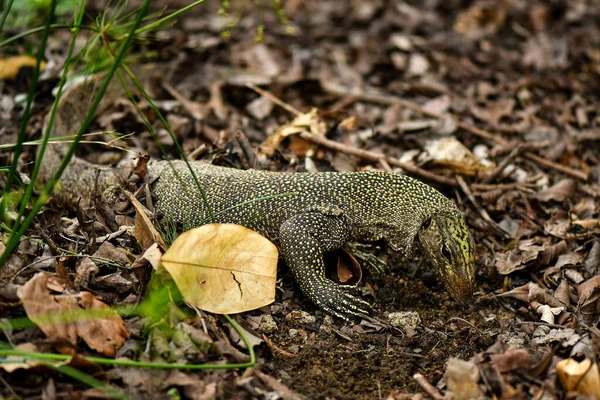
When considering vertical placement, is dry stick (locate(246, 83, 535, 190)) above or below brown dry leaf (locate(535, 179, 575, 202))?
above

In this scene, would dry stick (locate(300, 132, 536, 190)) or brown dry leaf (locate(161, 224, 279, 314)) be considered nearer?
brown dry leaf (locate(161, 224, 279, 314))

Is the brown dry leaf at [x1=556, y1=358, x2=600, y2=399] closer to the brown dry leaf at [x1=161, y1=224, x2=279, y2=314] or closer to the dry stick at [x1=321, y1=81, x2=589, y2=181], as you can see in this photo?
the brown dry leaf at [x1=161, y1=224, x2=279, y2=314]

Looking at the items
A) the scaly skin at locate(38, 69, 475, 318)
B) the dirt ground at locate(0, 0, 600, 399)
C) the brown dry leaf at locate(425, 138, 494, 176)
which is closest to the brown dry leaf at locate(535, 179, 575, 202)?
the dirt ground at locate(0, 0, 600, 399)

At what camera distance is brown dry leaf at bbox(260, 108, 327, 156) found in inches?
297

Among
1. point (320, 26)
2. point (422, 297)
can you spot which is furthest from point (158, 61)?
point (422, 297)

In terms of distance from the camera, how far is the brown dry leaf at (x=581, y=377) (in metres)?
4.13

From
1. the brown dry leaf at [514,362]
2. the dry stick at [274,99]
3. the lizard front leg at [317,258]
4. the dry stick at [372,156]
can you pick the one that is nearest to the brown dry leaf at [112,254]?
the lizard front leg at [317,258]

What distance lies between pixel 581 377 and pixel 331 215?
2.46m

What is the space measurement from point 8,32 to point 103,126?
231 cm

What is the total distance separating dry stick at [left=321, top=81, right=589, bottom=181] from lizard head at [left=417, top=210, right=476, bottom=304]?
9.68 ft

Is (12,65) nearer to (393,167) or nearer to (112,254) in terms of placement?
(112,254)

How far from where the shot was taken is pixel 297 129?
301 inches

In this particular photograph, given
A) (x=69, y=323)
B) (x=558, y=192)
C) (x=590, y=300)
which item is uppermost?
(x=69, y=323)

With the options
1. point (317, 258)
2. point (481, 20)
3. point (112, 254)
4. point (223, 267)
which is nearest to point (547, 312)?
point (317, 258)
